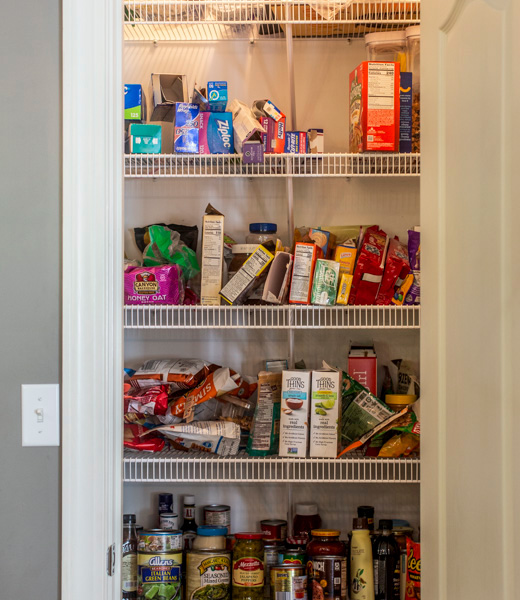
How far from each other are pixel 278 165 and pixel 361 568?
131 centimetres

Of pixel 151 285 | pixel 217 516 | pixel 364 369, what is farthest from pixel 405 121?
pixel 217 516

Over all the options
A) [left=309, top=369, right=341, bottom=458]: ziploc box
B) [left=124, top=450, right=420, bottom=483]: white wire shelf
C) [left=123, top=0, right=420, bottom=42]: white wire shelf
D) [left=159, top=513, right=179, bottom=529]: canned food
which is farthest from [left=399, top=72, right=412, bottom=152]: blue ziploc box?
[left=159, top=513, right=179, bottom=529]: canned food

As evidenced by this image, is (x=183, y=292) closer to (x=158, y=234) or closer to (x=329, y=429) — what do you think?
(x=158, y=234)

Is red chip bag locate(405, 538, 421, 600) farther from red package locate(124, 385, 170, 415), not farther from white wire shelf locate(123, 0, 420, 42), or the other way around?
white wire shelf locate(123, 0, 420, 42)

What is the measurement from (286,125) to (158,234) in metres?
0.63

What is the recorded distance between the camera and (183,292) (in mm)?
2305

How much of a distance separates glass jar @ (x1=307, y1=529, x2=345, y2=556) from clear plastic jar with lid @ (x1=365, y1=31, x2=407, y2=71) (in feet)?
5.04

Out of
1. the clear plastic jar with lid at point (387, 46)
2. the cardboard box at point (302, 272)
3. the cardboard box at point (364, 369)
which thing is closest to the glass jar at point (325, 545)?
the cardboard box at point (364, 369)

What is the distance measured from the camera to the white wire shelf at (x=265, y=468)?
7.14 ft
